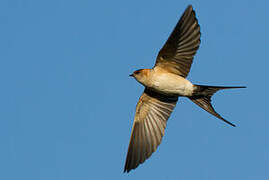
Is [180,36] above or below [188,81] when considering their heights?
above

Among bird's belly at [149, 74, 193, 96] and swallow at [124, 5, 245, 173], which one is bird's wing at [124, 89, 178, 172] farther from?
bird's belly at [149, 74, 193, 96]

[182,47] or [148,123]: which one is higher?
[182,47]

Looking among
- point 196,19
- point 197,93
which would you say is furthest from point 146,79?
point 196,19

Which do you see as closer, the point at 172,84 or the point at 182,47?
the point at 182,47

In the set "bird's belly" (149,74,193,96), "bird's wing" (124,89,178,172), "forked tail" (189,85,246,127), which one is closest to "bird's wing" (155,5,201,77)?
"bird's belly" (149,74,193,96)

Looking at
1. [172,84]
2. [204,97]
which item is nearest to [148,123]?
[172,84]

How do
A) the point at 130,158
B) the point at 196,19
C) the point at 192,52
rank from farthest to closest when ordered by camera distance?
the point at 130,158 → the point at 192,52 → the point at 196,19

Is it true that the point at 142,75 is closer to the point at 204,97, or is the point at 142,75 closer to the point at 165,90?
the point at 165,90

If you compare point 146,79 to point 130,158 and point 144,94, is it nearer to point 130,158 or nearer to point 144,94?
point 144,94
